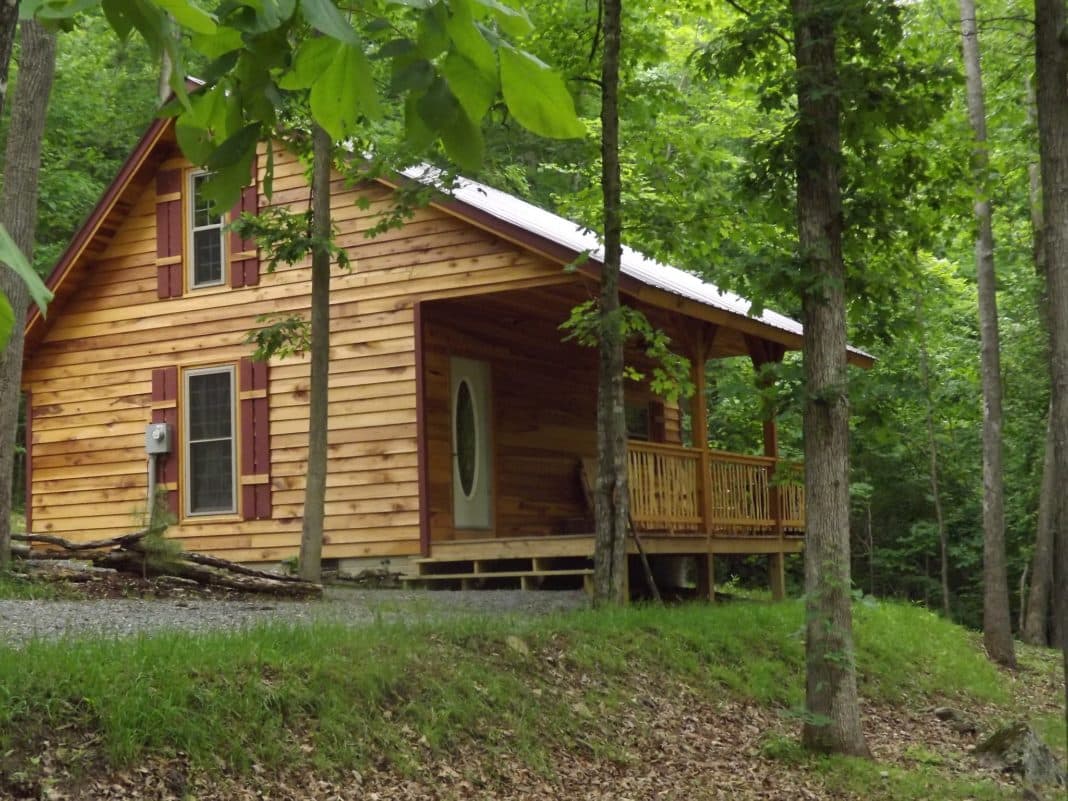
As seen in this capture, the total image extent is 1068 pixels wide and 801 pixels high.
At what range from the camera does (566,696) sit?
28.3 ft

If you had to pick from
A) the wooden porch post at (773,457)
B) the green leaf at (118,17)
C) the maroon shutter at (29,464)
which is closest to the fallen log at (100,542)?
the maroon shutter at (29,464)

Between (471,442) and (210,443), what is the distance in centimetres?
332

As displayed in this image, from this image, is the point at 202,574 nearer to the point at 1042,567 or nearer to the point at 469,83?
the point at 469,83

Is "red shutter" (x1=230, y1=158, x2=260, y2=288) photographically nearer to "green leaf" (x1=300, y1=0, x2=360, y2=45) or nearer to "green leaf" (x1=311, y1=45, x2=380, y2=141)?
"green leaf" (x1=311, y1=45, x2=380, y2=141)

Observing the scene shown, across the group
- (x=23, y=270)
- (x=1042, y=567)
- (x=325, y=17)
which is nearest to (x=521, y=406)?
(x=1042, y=567)

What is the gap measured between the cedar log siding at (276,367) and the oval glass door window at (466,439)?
981 mm

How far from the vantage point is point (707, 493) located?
48.6 ft

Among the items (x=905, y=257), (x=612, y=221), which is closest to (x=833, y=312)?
(x=905, y=257)

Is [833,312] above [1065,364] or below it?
above

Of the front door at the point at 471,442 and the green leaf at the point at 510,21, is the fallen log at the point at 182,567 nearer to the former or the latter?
the front door at the point at 471,442

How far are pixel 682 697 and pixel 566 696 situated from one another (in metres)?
1.35

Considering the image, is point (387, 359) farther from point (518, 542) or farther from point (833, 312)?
point (833, 312)

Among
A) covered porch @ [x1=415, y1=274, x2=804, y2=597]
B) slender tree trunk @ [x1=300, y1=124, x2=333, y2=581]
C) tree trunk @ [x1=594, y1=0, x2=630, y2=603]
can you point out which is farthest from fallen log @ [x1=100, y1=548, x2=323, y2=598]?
tree trunk @ [x1=594, y1=0, x2=630, y2=603]

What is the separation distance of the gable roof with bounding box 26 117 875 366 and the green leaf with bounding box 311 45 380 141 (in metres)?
9.87
